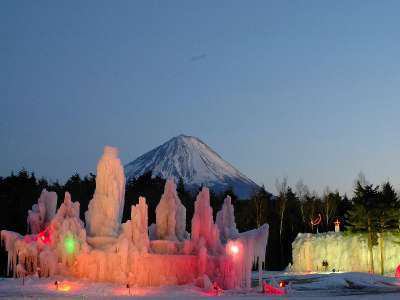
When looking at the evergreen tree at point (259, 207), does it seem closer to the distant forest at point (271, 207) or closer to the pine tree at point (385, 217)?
the distant forest at point (271, 207)

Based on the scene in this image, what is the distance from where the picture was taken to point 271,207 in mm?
80562

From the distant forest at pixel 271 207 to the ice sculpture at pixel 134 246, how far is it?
67.1ft

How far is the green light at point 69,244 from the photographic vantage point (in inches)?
1423

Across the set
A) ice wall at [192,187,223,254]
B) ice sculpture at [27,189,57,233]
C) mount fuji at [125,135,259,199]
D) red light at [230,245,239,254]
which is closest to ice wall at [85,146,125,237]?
ice sculpture at [27,189,57,233]

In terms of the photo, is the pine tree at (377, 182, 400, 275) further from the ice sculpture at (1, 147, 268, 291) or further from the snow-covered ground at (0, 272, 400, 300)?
the ice sculpture at (1, 147, 268, 291)

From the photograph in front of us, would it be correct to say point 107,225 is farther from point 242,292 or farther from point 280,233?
point 280,233

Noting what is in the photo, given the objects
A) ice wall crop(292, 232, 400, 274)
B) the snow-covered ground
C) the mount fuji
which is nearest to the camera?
the snow-covered ground

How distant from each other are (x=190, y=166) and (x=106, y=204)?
102195 mm

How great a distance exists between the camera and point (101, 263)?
116ft

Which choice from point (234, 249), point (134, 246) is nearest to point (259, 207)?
point (234, 249)

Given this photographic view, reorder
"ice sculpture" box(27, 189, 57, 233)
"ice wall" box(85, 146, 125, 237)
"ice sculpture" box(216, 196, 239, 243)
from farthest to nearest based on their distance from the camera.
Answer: "ice sculpture" box(27, 189, 57, 233) → "ice sculpture" box(216, 196, 239, 243) → "ice wall" box(85, 146, 125, 237)

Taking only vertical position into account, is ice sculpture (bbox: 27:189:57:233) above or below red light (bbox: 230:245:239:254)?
above

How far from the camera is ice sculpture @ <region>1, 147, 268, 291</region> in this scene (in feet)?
115

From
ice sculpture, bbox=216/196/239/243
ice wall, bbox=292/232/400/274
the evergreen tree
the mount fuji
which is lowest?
ice wall, bbox=292/232/400/274
